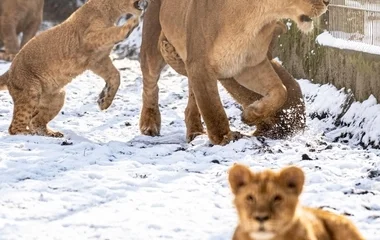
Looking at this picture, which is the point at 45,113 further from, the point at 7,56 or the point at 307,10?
the point at 7,56

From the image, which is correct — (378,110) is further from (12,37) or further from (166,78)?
(12,37)

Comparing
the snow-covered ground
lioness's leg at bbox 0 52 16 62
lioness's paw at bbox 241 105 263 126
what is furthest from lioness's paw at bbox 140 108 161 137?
lioness's leg at bbox 0 52 16 62

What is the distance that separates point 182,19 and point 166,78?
6.31 meters

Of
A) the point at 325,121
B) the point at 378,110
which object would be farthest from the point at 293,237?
the point at 325,121

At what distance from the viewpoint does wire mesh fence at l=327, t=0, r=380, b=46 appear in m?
9.91

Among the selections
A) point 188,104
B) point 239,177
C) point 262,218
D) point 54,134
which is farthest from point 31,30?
point 262,218

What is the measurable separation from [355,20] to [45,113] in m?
3.56

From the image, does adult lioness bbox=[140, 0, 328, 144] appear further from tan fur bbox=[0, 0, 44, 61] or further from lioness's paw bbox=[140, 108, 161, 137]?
tan fur bbox=[0, 0, 44, 61]

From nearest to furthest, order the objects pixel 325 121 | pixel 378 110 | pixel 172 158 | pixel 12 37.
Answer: pixel 172 158, pixel 378 110, pixel 325 121, pixel 12 37

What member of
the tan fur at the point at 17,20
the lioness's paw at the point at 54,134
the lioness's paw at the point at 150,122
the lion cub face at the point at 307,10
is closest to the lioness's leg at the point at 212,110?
the lion cub face at the point at 307,10

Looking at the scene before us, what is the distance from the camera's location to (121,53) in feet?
65.1

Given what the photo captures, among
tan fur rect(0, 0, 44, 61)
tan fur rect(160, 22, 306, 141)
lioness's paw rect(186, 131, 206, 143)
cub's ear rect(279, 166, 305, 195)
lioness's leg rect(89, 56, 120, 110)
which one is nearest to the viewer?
cub's ear rect(279, 166, 305, 195)

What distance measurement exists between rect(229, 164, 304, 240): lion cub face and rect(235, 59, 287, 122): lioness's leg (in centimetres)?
457

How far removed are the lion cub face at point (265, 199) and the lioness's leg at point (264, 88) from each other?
4.57 meters
